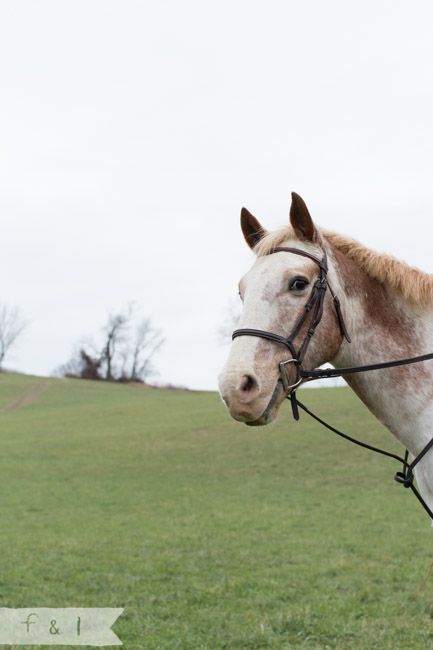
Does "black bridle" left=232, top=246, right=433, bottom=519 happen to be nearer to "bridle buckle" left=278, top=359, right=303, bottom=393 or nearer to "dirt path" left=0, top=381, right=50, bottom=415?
"bridle buckle" left=278, top=359, right=303, bottom=393

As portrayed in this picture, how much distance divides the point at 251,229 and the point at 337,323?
1.01 meters

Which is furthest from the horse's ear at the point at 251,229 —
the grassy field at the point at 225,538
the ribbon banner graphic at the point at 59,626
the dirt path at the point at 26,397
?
the dirt path at the point at 26,397

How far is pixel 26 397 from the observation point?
187 ft

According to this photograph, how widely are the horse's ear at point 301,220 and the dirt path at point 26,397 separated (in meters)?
49.5

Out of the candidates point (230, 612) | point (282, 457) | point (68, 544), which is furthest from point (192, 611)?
point (282, 457)

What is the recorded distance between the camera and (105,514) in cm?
1569

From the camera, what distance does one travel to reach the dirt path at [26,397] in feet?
168

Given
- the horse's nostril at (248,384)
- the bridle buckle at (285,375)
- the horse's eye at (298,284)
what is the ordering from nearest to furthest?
1. the horse's nostril at (248,384)
2. the bridle buckle at (285,375)
3. the horse's eye at (298,284)

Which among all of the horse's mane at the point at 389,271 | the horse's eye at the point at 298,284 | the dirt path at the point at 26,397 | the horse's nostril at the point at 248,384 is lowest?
the dirt path at the point at 26,397

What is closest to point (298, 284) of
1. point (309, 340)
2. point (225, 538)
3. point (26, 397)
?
point (309, 340)

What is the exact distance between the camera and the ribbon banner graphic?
Answer: 6441 millimetres

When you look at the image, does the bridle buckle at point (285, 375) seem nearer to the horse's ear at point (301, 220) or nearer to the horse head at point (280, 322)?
the horse head at point (280, 322)

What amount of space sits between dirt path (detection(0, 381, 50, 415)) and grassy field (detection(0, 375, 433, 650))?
2089 centimetres

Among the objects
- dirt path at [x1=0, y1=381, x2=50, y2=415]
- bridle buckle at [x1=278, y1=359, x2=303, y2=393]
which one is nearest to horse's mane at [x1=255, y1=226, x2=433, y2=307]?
bridle buckle at [x1=278, y1=359, x2=303, y2=393]
